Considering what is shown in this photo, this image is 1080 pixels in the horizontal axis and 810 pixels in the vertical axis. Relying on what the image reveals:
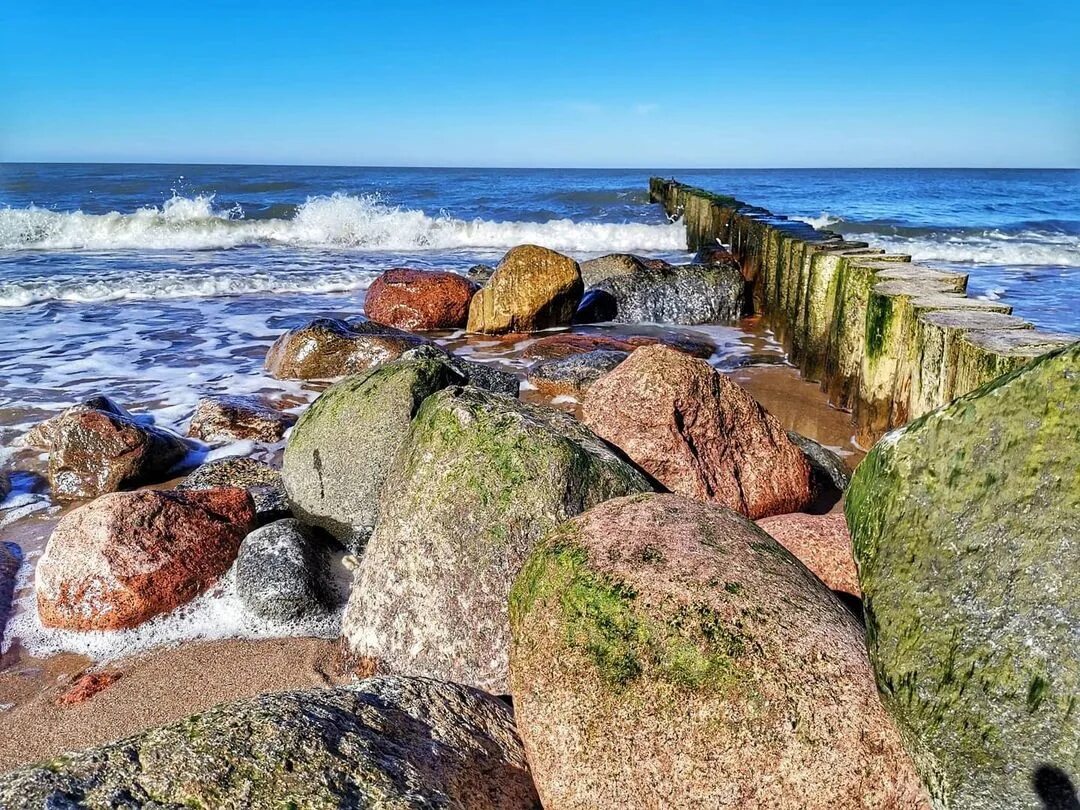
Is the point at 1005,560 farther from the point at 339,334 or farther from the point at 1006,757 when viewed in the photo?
the point at 339,334

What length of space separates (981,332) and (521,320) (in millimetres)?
6759

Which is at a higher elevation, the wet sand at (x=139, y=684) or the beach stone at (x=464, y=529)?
the beach stone at (x=464, y=529)

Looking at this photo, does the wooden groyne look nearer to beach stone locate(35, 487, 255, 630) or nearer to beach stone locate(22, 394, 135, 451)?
beach stone locate(35, 487, 255, 630)

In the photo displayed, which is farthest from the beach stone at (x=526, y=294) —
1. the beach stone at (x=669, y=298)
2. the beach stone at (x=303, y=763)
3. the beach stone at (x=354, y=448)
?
the beach stone at (x=303, y=763)

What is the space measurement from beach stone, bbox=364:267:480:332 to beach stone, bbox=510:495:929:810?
877 centimetres

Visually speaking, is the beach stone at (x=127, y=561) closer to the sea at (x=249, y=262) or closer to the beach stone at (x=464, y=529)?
the sea at (x=249, y=262)

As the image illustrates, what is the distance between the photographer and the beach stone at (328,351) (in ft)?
27.4

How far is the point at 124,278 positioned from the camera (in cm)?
1455

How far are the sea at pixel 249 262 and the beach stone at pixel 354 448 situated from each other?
1351 millimetres

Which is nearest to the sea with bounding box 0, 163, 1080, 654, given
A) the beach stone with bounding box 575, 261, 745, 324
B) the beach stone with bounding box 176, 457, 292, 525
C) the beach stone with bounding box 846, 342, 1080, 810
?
the beach stone with bounding box 575, 261, 745, 324

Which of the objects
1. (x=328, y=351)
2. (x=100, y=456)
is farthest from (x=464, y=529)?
(x=328, y=351)

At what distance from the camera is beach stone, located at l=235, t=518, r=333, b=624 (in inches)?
161

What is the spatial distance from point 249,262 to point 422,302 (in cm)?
769

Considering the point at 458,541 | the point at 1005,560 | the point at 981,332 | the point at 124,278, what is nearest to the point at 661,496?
the point at 458,541
